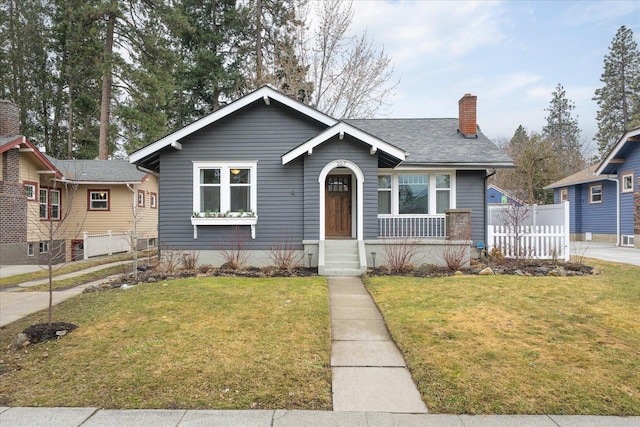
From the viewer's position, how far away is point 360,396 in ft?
13.0

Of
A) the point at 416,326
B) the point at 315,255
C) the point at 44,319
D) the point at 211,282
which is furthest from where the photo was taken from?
the point at 315,255

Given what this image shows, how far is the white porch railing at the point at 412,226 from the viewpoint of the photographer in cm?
1313

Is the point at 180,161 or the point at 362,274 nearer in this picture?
the point at 362,274

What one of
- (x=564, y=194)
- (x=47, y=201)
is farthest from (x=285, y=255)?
(x=564, y=194)

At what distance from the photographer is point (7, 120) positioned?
58.0 ft

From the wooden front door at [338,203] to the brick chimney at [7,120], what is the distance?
15862mm

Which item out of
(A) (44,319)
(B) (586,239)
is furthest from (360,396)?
(B) (586,239)

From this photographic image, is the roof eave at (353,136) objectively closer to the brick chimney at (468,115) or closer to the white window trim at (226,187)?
the white window trim at (226,187)

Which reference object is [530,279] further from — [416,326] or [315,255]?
[315,255]

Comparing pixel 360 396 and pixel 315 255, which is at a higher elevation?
pixel 315 255

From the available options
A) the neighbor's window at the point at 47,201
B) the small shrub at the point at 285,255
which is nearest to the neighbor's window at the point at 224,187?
the small shrub at the point at 285,255

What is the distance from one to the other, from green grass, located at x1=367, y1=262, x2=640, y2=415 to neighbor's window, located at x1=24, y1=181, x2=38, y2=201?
18359 millimetres

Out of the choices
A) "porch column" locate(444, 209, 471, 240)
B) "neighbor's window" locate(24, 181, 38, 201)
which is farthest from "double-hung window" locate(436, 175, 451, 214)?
"neighbor's window" locate(24, 181, 38, 201)

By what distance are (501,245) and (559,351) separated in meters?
8.53
